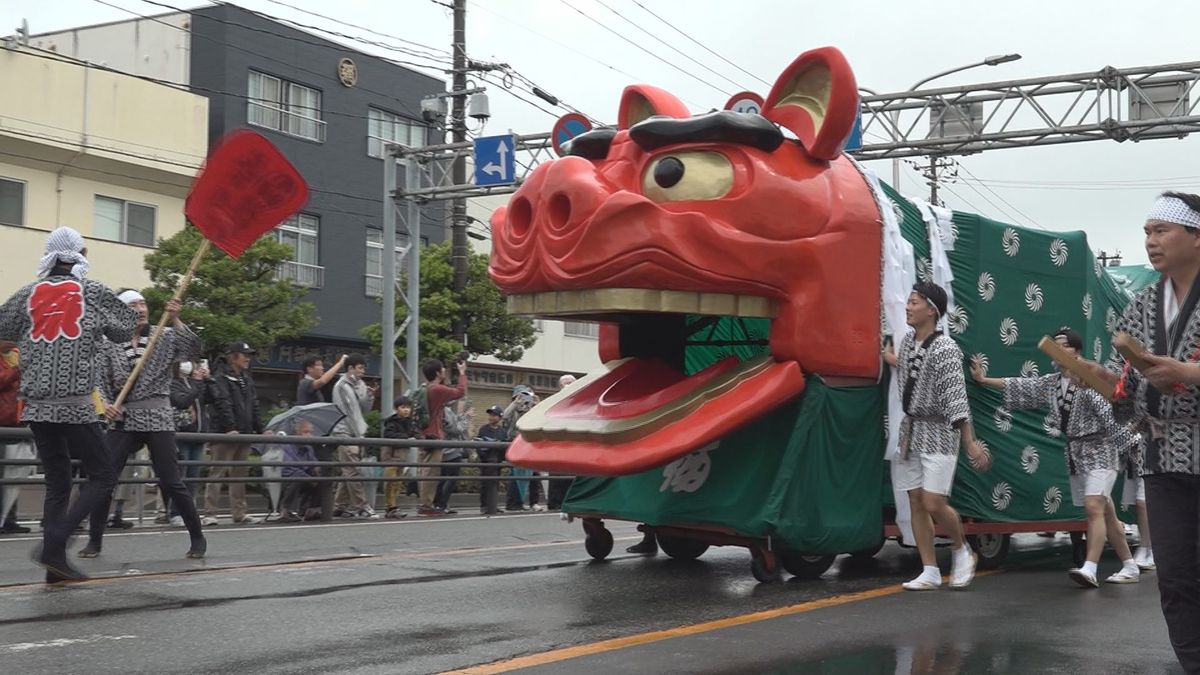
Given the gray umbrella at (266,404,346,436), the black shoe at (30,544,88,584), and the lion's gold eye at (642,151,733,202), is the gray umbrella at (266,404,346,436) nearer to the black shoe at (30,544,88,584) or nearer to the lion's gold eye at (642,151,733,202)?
the black shoe at (30,544,88,584)

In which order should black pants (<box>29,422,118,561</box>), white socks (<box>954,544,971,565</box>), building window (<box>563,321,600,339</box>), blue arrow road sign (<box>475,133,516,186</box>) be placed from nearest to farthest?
black pants (<box>29,422,118,561</box>), white socks (<box>954,544,971,565</box>), blue arrow road sign (<box>475,133,516,186</box>), building window (<box>563,321,600,339</box>)

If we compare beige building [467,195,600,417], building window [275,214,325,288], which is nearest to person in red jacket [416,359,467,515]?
building window [275,214,325,288]

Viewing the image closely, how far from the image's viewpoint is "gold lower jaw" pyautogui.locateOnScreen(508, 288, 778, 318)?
8.38 meters

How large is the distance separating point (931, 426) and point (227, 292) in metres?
21.5

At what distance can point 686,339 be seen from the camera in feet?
33.2

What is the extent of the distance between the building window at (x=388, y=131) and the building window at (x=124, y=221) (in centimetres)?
722

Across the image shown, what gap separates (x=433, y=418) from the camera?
16.9 metres

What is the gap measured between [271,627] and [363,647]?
0.73 m

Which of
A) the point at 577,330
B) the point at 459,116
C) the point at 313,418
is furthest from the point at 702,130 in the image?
the point at 577,330

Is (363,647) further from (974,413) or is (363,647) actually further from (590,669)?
(974,413)

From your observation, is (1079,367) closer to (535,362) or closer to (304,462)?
(304,462)

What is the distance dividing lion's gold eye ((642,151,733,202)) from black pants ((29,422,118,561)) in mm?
3638

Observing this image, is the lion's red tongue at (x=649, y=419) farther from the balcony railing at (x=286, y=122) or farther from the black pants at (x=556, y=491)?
the balcony railing at (x=286, y=122)

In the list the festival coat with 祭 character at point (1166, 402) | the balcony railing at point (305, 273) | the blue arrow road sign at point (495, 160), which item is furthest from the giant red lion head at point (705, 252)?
the balcony railing at point (305, 273)
